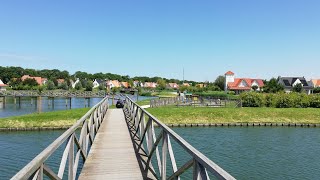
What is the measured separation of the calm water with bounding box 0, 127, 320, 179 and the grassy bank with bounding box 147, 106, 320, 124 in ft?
10.0

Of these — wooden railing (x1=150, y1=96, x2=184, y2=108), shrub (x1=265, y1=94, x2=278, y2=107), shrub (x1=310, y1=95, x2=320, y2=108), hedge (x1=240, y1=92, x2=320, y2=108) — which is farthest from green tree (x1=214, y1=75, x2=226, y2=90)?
shrub (x1=265, y1=94, x2=278, y2=107)

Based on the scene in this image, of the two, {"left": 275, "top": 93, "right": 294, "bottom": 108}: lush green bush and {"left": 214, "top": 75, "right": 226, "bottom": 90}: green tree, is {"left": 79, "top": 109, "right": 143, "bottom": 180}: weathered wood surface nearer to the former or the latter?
{"left": 275, "top": 93, "right": 294, "bottom": 108}: lush green bush

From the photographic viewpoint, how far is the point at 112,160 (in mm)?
8539

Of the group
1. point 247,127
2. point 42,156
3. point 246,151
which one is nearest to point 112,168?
point 42,156

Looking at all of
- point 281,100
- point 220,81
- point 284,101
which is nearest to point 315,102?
point 284,101

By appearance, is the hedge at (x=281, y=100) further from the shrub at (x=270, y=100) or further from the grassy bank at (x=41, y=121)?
the grassy bank at (x=41, y=121)

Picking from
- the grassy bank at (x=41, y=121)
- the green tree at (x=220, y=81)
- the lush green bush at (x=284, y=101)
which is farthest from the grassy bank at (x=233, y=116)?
the green tree at (x=220, y=81)

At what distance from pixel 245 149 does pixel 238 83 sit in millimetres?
88810

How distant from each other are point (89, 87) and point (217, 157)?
11684cm

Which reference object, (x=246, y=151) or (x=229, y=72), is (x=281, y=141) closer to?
(x=246, y=151)

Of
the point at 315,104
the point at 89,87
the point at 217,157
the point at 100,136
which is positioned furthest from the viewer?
the point at 89,87

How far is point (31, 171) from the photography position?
3275mm

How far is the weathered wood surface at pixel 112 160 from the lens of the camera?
7129 mm

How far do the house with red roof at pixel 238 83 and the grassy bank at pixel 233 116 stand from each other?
215ft
